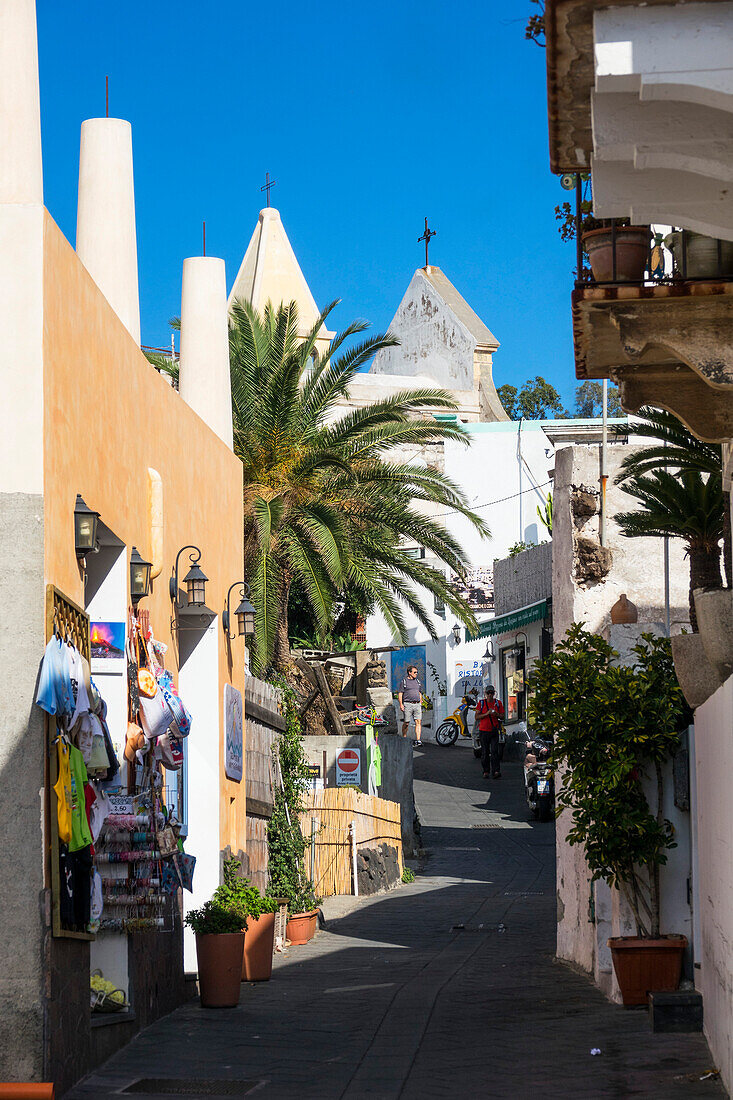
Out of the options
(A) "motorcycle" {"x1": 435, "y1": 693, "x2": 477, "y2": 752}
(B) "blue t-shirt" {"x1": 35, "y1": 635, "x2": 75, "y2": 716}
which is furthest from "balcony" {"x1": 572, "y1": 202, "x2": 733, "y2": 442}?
(A) "motorcycle" {"x1": 435, "y1": 693, "x2": 477, "y2": 752}

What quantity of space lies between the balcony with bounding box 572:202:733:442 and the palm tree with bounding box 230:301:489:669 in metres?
12.7

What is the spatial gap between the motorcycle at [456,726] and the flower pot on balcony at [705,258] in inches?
1308

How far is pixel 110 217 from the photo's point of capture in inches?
441

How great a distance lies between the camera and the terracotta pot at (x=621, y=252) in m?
7.62

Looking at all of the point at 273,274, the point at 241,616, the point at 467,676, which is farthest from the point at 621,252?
the point at 467,676

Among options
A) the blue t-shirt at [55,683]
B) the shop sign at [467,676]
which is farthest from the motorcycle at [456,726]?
the blue t-shirt at [55,683]

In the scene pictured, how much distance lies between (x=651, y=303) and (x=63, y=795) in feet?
13.4

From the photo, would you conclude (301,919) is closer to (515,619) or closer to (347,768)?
(347,768)

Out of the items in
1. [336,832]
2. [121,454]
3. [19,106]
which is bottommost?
[336,832]

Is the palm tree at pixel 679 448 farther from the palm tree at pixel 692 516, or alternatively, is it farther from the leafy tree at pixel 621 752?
the leafy tree at pixel 621 752

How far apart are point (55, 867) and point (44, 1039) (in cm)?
88

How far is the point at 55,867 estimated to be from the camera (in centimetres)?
764

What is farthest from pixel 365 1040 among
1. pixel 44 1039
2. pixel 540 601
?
pixel 540 601

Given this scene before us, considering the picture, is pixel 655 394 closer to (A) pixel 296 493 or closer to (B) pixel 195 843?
(B) pixel 195 843
